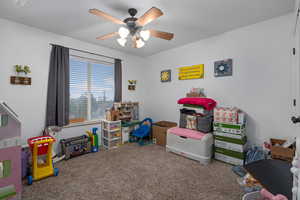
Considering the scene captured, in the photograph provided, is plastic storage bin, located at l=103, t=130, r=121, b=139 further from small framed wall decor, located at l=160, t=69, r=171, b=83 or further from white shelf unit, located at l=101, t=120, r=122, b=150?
small framed wall decor, located at l=160, t=69, r=171, b=83

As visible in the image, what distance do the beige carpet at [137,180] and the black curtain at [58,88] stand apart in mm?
843

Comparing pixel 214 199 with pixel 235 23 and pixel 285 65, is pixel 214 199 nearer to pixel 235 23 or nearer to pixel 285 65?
pixel 285 65

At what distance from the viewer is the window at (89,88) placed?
307 centimetres

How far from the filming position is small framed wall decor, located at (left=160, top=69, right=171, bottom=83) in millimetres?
3706

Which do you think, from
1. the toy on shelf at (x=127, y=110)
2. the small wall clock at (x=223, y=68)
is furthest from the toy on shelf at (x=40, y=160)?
the small wall clock at (x=223, y=68)

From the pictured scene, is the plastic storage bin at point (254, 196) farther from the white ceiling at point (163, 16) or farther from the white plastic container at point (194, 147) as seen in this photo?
the white ceiling at point (163, 16)

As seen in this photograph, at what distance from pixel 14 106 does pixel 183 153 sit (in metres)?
3.12

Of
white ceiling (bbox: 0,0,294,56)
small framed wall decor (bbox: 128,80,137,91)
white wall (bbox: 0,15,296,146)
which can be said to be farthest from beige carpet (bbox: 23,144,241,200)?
white ceiling (bbox: 0,0,294,56)

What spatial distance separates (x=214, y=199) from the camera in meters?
1.59

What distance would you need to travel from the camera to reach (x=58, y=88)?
2697 mm

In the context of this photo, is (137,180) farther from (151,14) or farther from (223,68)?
(223,68)

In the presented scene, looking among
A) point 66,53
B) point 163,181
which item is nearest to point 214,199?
point 163,181

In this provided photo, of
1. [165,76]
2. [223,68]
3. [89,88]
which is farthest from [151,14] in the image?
[89,88]

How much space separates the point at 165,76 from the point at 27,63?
2944 millimetres
